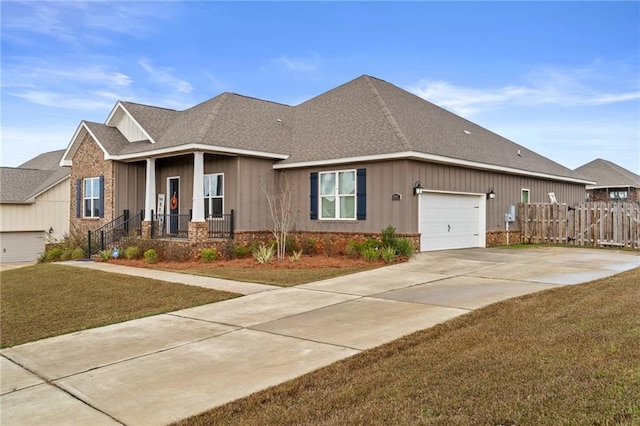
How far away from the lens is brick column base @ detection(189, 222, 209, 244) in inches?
653

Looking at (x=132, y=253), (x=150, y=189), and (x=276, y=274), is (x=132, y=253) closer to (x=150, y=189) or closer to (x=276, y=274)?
(x=150, y=189)

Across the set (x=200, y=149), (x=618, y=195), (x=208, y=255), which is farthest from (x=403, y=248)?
(x=618, y=195)

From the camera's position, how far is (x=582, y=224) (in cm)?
1977

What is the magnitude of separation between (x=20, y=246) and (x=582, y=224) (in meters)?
31.0

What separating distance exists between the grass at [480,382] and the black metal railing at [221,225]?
1198 centimetres

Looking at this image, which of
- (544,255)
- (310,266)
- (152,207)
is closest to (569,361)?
(310,266)

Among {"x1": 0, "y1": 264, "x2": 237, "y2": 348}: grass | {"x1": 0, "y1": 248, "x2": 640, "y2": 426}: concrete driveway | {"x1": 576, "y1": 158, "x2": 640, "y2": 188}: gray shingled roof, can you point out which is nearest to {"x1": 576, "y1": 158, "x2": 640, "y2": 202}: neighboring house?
{"x1": 576, "y1": 158, "x2": 640, "y2": 188}: gray shingled roof

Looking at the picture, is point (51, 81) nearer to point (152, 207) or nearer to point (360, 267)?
point (152, 207)

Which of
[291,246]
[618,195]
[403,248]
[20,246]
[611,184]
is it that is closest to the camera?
[403,248]

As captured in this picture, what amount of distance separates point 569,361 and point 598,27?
14.4 m

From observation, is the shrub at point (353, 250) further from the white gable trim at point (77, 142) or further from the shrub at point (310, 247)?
the white gable trim at point (77, 142)

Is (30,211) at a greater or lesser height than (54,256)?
greater

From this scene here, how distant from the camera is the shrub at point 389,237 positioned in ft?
49.7

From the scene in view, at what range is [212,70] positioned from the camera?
909 inches
